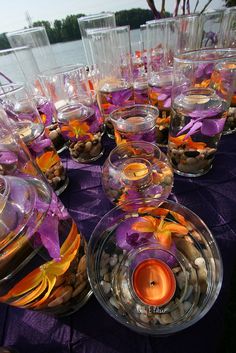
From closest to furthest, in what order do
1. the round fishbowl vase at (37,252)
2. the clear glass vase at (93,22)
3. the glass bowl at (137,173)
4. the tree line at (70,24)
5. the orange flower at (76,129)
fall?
the round fishbowl vase at (37,252), the glass bowl at (137,173), the orange flower at (76,129), the clear glass vase at (93,22), the tree line at (70,24)

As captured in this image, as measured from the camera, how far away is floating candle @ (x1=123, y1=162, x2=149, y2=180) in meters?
0.34

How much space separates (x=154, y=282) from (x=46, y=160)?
0.27 meters

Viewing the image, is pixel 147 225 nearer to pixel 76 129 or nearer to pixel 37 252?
pixel 37 252

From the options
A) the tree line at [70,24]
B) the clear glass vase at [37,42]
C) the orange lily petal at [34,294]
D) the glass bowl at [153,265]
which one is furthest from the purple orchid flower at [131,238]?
the tree line at [70,24]

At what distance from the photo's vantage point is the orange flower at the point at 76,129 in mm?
449

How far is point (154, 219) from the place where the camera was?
0.29m

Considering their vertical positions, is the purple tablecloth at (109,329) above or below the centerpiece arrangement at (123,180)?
below

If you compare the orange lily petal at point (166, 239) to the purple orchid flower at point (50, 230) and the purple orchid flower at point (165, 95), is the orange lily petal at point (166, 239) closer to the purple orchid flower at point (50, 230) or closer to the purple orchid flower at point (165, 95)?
the purple orchid flower at point (50, 230)

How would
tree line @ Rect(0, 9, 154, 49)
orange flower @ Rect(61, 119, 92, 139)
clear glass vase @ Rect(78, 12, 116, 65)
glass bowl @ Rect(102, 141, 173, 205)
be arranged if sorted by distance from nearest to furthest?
glass bowl @ Rect(102, 141, 173, 205), orange flower @ Rect(61, 119, 92, 139), clear glass vase @ Rect(78, 12, 116, 65), tree line @ Rect(0, 9, 154, 49)

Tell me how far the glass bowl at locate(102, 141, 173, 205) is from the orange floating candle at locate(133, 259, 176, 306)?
0.10 m

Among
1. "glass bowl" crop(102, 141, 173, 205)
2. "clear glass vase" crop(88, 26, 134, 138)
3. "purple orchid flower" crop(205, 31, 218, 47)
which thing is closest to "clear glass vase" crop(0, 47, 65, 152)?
"clear glass vase" crop(88, 26, 134, 138)

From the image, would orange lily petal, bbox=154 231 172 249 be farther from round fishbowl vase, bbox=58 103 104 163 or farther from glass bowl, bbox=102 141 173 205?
round fishbowl vase, bbox=58 103 104 163

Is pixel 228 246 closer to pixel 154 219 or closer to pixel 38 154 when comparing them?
pixel 154 219

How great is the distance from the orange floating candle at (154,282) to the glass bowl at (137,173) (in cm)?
10
